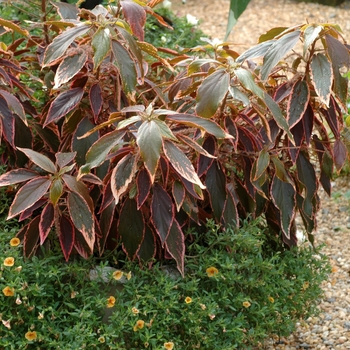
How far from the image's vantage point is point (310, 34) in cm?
205

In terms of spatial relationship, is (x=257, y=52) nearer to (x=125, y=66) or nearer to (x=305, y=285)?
(x=125, y=66)

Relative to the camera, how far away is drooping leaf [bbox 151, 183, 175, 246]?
2.07 metres

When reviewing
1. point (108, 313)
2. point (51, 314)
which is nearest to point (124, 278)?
point (108, 313)

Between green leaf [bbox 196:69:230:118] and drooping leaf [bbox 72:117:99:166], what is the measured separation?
445mm

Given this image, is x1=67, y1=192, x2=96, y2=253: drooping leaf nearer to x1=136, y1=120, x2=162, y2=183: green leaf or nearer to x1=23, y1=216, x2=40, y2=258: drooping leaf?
x1=23, y1=216, x2=40, y2=258: drooping leaf

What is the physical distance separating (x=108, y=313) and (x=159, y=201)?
0.39m

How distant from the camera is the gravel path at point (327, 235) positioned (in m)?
2.69

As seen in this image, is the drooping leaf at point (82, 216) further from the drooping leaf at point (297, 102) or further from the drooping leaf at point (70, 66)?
the drooping leaf at point (297, 102)

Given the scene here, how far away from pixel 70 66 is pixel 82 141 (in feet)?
0.88

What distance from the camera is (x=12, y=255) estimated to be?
6.66ft

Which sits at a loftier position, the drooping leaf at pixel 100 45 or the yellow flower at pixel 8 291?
the drooping leaf at pixel 100 45

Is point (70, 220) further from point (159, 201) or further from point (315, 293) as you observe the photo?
point (315, 293)

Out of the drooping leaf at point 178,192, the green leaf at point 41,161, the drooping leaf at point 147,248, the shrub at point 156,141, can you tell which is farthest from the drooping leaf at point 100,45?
the drooping leaf at point 147,248

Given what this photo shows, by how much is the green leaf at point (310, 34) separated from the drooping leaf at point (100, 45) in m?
0.60
